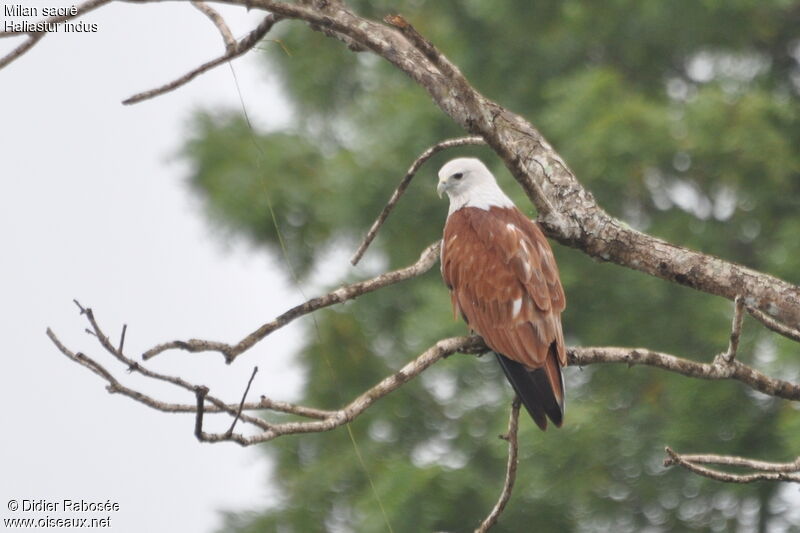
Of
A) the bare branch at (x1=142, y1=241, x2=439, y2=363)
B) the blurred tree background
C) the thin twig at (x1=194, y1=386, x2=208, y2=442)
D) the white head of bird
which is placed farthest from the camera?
the blurred tree background

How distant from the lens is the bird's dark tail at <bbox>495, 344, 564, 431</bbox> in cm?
384

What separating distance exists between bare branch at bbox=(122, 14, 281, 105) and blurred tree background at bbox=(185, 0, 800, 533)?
13.2ft

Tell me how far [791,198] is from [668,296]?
1.13 m

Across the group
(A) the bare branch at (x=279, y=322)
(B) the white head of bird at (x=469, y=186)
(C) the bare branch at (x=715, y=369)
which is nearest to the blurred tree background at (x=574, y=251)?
(B) the white head of bird at (x=469, y=186)

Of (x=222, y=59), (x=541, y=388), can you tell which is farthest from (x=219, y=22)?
(x=541, y=388)

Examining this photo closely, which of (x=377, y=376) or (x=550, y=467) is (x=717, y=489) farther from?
(x=377, y=376)

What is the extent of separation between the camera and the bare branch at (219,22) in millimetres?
3487

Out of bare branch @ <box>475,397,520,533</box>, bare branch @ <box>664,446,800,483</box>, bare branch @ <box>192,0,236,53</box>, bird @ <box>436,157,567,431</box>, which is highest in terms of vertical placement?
bare branch @ <box>192,0,236,53</box>

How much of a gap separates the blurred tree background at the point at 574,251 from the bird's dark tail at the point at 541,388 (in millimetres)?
2936

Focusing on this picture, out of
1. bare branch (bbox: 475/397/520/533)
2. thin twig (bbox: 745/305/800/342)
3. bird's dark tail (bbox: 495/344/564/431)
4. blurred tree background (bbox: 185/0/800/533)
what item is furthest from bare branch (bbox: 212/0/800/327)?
blurred tree background (bbox: 185/0/800/533)

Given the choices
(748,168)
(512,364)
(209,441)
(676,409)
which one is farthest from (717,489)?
(209,441)

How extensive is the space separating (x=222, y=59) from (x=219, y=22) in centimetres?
45

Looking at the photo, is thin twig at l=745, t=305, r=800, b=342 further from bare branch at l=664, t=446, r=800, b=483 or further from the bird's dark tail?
the bird's dark tail

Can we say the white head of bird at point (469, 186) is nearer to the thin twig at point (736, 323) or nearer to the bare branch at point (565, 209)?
the bare branch at point (565, 209)
